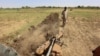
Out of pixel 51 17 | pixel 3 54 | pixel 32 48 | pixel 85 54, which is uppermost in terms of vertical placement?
pixel 3 54

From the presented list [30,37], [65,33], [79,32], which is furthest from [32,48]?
[79,32]

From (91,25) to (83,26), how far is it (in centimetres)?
125

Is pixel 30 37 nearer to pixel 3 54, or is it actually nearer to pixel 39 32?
pixel 39 32

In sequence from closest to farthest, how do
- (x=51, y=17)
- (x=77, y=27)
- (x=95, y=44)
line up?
(x=51, y=17) → (x=95, y=44) → (x=77, y=27)

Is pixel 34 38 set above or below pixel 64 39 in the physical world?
above

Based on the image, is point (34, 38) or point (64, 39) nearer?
point (34, 38)

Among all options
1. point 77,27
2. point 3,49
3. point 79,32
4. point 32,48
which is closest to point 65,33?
point 79,32

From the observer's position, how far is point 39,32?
14742 mm

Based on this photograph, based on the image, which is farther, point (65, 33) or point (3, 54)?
point (65, 33)

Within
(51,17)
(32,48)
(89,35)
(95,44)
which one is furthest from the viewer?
(89,35)

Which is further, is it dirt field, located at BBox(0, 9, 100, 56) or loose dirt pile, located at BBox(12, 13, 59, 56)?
dirt field, located at BBox(0, 9, 100, 56)

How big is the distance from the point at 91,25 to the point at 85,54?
22.3 feet

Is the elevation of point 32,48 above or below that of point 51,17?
below

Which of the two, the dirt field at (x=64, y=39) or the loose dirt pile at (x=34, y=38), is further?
the dirt field at (x=64, y=39)
